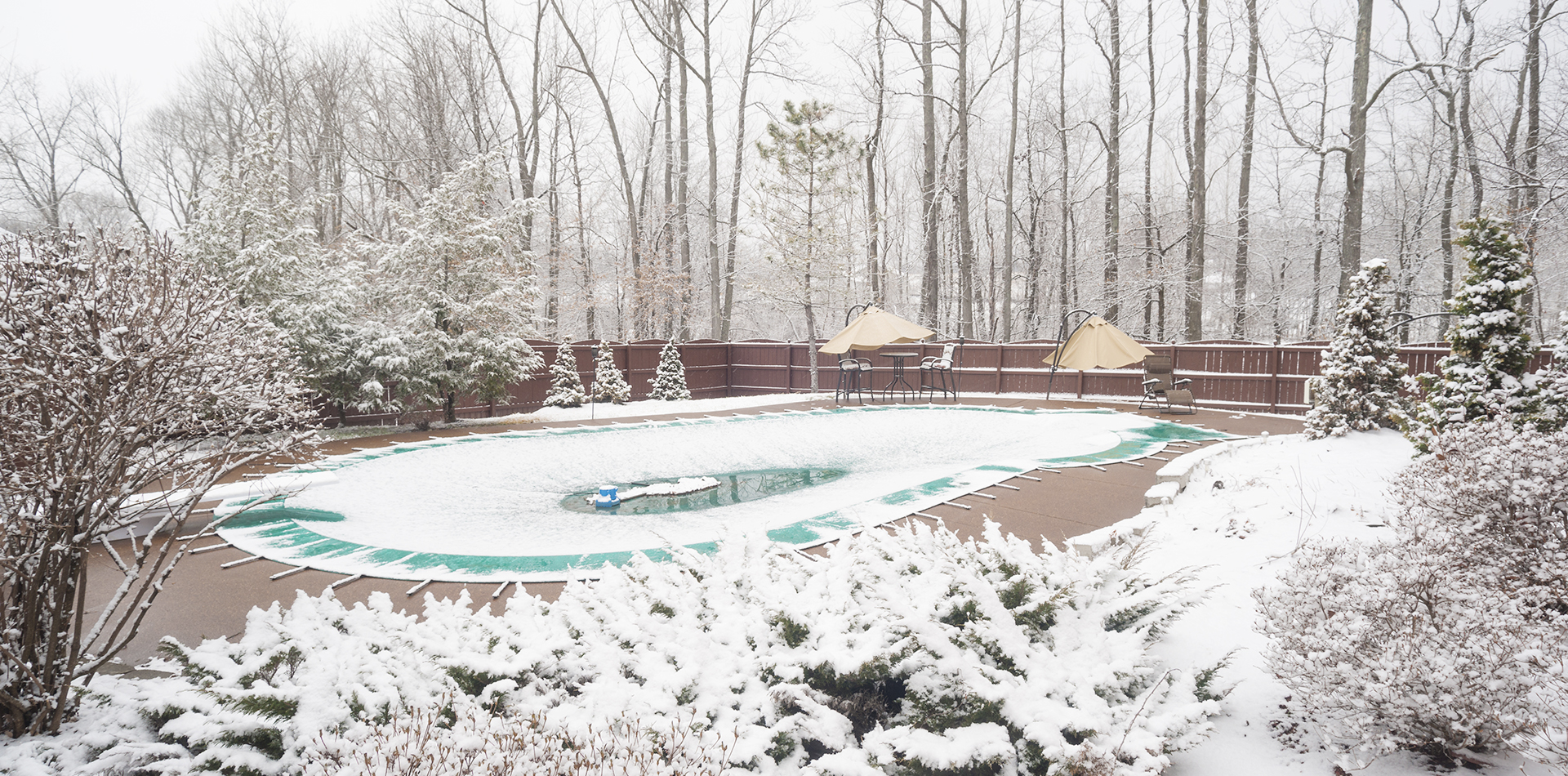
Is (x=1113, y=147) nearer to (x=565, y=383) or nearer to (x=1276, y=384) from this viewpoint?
(x=1276, y=384)

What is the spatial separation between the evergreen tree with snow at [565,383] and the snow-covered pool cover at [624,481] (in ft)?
11.4

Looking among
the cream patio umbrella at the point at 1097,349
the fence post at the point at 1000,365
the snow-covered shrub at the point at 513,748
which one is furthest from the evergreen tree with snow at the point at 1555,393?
the fence post at the point at 1000,365

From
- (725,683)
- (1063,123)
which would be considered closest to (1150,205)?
(1063,123)

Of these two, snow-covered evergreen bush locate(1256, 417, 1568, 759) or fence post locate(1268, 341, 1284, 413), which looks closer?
snow-covered evergreen bush locate(1256, 417, 1568, 759)

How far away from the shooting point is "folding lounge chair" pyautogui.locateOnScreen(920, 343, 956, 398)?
13.5m

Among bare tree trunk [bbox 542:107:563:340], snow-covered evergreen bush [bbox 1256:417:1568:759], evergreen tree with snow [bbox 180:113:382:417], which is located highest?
bare tree trunk [bbox 542:107:563:340]

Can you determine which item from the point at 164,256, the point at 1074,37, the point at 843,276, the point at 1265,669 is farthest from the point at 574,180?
the point at 1265,669

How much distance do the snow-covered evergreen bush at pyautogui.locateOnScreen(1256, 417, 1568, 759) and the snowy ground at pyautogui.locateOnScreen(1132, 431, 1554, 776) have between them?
0.14 meters

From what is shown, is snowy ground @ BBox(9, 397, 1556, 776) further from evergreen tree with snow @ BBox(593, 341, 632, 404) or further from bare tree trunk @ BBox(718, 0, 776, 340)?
bare tree trunk @ BBox(718, 0, 776, 340)

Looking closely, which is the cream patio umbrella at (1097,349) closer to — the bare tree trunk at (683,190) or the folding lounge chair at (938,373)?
the folding lounge chair at (938,373)

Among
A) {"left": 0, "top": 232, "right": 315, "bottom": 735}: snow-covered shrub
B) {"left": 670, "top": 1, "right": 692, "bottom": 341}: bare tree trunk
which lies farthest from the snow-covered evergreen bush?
{"left": 670, "top": 1, "right": 692, "bottom": 341}: bare tree trunk

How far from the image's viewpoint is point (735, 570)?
9.21 ft

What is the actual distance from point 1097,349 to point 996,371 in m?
4.86

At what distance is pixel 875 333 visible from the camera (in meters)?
11.5
